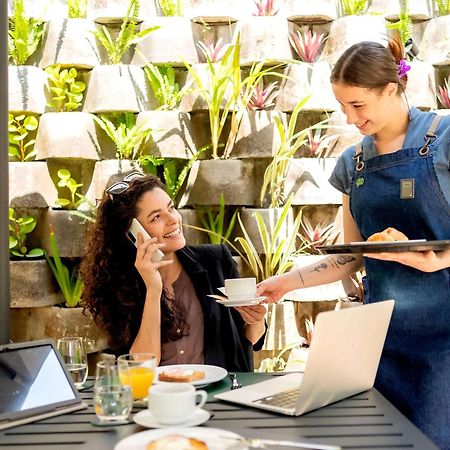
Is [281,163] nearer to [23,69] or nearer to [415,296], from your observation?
[23,69]

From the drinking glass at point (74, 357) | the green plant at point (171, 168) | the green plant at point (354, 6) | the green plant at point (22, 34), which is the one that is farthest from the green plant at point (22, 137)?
the drinking glass at point (74, 357)

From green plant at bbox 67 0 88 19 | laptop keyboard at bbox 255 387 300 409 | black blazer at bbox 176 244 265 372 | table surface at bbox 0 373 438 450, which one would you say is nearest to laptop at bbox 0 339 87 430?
table surface at bbox 0 373 438 450

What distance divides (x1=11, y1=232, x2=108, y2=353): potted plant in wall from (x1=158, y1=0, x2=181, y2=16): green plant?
1.47m

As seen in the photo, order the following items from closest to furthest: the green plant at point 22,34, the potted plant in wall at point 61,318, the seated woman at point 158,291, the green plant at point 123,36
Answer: the seated woman at point 158,291 < the potted plant in wall at point 61,318 < the green plant at point 22,34 < the green plant at point 123,36

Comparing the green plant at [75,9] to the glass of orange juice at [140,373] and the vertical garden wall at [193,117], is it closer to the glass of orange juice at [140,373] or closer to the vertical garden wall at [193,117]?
the vertical garden wall at [193,117]

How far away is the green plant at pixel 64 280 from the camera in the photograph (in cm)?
374

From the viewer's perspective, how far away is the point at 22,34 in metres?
3.85

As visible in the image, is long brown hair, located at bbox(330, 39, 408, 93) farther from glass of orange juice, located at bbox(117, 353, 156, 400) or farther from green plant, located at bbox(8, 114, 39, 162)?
green plant, located at bbox(8, 114, 39, 162)

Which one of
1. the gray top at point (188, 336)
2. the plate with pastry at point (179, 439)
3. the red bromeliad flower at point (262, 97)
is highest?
the red bromeliad flower at point (262, 97)

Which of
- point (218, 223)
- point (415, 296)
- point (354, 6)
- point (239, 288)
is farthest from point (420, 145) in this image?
point (354, 6)

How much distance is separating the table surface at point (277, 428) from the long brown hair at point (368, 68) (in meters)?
0.98

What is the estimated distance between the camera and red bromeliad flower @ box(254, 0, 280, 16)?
4.05 metres

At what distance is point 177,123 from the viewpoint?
3.94 metres

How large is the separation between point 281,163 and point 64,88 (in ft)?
4.29
